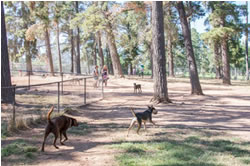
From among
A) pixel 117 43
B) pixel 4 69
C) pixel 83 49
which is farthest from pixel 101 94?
pixel 83 49

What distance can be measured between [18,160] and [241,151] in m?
4.32

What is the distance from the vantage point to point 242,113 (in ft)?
32.5

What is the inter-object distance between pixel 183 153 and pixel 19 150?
Answer: 10.9 ft

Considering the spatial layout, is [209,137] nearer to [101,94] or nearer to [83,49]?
[101,94]

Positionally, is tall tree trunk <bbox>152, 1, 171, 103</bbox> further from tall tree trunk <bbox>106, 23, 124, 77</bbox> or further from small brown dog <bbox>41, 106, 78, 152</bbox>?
tall tree trunk <bbox>106, 23, 124, 77</bbox>

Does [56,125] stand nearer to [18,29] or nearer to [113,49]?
[113,49]

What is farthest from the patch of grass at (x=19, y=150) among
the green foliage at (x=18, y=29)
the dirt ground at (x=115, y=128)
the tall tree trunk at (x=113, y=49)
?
the green foliage at (x=18, y=29)

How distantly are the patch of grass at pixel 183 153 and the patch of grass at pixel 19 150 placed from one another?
5.46 ft

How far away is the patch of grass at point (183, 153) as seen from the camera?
4.46 m

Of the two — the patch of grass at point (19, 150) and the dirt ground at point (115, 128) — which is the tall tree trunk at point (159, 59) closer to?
the dirt ground at point (115, 128)

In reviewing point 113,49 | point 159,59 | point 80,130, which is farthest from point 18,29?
point 80,130

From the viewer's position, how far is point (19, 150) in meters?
5.27

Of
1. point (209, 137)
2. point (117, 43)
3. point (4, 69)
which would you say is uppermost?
point (117, 43)

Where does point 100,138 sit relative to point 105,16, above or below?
below
